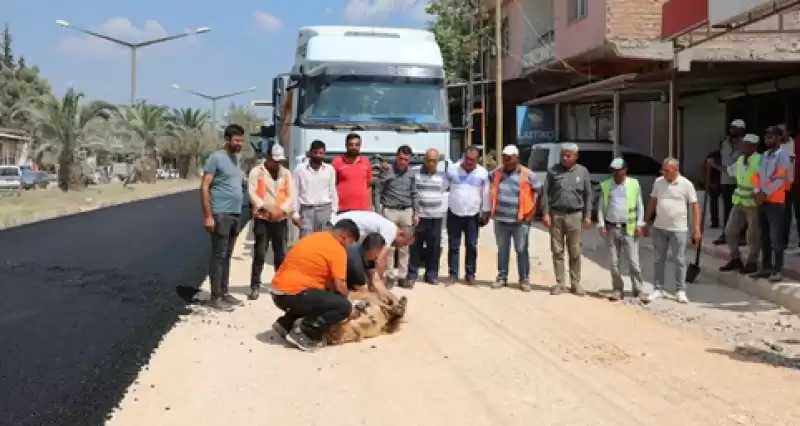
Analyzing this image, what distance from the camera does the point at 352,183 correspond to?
1086 centimetres

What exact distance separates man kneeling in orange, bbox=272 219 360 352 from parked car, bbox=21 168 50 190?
3967 cm

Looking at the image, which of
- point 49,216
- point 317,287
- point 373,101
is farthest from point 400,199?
point 49,216

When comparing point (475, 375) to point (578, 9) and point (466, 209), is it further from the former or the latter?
point (578, 9)

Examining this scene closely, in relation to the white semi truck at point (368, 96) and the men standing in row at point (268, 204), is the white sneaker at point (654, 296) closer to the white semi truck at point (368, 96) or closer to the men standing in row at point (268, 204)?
the white semi truck at point (368, 96)

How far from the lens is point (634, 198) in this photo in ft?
34.2

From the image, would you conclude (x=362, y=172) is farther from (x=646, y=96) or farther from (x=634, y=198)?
(x=646, y=96)

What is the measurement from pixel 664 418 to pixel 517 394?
992 mm

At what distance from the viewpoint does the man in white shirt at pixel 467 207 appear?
11.1 m

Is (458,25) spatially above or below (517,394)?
above

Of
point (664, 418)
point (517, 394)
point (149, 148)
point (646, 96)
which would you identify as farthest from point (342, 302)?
point (149, 148)

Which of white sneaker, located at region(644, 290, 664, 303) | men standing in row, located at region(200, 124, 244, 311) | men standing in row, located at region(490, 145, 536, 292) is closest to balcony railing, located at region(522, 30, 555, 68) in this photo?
men standing in row, located at region(490, 145, 536, 292)

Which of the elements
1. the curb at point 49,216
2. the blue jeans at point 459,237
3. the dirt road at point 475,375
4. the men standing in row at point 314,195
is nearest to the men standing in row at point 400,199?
the blue jeans at point 459,237

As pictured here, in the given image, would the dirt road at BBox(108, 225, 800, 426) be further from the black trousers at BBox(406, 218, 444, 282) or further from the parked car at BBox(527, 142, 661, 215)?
the parked car at BBox(527, 142, 661, 215)

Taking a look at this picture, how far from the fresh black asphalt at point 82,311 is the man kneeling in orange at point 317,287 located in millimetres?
1202
